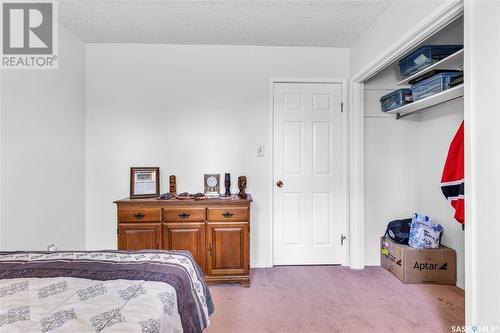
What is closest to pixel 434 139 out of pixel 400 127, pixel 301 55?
pixel 400 127

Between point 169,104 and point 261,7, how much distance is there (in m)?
1.39

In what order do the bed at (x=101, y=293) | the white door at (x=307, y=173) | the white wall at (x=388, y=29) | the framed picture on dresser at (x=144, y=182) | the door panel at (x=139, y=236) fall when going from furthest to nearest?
the white door at (x=307, y=173)
the framed picture on dresser at (x=144, y=182)
the door panel at (x=139, y=236)
the white wall at (x=388, y=29)
the bed at (x=101, y=293)

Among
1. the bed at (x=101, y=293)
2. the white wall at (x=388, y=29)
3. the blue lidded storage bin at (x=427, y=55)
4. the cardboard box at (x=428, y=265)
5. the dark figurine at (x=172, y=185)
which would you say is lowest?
the cardboard box at (x=428, y=265)

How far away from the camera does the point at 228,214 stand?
2.38 metres

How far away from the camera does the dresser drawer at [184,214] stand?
2.36 m

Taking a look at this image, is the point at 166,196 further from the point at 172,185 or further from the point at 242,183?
the point at 242,183

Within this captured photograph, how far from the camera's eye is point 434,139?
2.64 m

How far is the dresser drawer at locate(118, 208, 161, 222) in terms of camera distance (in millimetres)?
2359

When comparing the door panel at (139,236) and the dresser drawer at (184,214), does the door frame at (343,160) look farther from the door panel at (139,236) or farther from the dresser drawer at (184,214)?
the door panel at (139,236)

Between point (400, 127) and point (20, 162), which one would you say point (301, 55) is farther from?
point (20, 162)

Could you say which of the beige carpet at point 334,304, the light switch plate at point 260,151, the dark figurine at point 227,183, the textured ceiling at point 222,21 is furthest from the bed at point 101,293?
the textured ceiling at point 222,21

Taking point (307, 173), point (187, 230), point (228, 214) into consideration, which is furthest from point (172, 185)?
point (307, 173)

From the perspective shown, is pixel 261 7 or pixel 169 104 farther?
pixel 169 104

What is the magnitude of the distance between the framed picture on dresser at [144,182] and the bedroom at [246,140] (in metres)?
0.09
